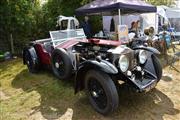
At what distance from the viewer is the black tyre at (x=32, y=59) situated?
535 cm

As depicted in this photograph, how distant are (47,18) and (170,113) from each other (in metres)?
7.50

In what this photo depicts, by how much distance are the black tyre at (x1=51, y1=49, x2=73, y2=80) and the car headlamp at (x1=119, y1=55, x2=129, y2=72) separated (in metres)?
1.17

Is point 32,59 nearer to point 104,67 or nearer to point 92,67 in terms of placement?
point 92,67

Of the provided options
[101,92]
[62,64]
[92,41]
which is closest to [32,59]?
[62,64]

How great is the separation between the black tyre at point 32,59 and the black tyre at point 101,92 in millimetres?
2150

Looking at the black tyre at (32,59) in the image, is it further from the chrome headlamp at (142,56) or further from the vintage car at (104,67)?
the chrome headlamp at (142,56)

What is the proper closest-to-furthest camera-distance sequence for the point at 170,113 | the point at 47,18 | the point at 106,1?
1. the point at 170,113
2. the point at 106,1
3. the point at 47,18

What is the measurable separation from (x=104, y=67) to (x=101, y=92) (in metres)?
0.46

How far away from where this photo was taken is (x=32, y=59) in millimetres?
5359

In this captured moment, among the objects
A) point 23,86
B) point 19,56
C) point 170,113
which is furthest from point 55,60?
point 19,56

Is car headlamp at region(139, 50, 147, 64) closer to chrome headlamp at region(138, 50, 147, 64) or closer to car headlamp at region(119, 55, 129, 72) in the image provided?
chrome headlamp at region(138, 50, 147, 64)

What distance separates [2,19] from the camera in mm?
7754

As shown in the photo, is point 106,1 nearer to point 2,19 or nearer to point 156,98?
point 2,19

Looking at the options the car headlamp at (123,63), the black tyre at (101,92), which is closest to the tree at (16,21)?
the black tyre at (101,92)
